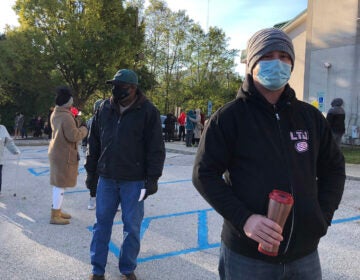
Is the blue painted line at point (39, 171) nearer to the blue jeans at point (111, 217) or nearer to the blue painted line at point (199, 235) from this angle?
the blue painted line at point (199, 235)

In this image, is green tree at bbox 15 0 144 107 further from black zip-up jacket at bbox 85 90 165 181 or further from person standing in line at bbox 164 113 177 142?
black zip-up jacket at bbox 85 90 165 181

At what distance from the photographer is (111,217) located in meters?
3.63

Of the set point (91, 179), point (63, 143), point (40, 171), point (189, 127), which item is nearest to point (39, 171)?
point (40, 171)

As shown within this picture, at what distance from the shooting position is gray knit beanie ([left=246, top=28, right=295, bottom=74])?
6.41 ft

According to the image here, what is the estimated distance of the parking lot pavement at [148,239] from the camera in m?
3.96

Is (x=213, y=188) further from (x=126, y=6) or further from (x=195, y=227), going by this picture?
(x=126, y=6)

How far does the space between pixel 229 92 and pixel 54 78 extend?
2321 cm

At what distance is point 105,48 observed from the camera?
2500 centimetres

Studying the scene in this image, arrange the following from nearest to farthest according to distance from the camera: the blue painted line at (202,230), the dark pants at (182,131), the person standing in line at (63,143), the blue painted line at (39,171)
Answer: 1. the blue painted line at (202,230)
2. the person standing in line at (63,143)
3. the blue painted line at (39,171)
4. the dark pants at (182,131)

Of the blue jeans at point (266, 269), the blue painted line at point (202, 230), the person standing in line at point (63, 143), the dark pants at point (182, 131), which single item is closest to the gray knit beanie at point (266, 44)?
the blue jeans at point (266, 269)

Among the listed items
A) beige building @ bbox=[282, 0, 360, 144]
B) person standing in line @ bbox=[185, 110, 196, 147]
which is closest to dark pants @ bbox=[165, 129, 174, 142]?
person standing in line @ bbox=[185, 110, 196, 147]

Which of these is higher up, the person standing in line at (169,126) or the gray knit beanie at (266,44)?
the gray knit beanie at (266,44)

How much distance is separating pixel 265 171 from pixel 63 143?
4.05 metres

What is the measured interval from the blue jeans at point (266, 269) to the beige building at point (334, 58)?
58.1 feet
